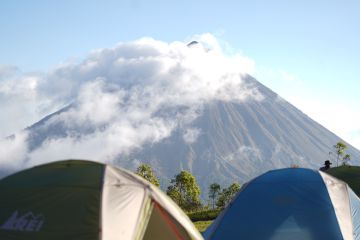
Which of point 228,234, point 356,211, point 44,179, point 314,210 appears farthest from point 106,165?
point 356,211

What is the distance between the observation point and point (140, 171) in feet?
190

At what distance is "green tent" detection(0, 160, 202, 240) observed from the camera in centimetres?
739

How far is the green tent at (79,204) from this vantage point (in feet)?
24.2

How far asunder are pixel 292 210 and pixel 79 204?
4652 mm

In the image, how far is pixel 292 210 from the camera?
10.1 metres

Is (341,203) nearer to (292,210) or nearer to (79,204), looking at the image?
(292,210)

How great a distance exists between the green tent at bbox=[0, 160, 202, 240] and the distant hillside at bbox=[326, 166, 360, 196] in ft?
30.5

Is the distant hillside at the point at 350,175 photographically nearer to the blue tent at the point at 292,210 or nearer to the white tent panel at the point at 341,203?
the blue tent at the point at 292,210

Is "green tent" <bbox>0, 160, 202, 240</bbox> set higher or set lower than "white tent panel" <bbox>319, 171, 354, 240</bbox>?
higher

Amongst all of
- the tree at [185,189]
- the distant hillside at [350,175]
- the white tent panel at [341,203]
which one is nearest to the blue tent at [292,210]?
the white tent panel at [341,203]

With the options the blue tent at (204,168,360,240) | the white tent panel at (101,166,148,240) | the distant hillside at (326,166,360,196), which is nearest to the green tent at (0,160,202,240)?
the white tent panel at (101,166,148,240)

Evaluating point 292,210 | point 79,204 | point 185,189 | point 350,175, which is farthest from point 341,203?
point 185,189

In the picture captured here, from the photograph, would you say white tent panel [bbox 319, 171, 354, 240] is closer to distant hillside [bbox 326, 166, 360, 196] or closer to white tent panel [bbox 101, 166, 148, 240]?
white tent panel [bbox 101, 166, 148, 240]

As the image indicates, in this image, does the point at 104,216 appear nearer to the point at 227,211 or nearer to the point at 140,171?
the point at 227,211
